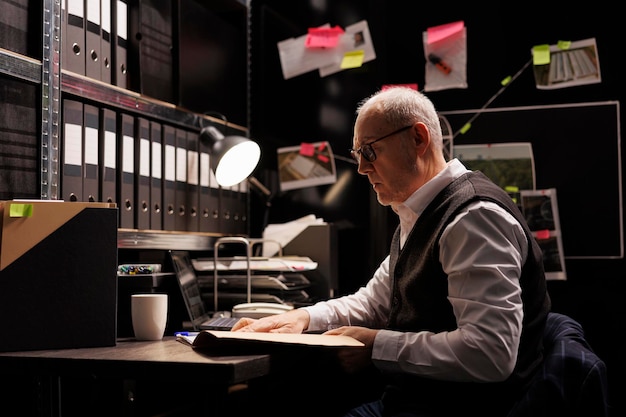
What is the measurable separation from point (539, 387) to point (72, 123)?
4.54ft

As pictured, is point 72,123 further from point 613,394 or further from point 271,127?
point 613,394

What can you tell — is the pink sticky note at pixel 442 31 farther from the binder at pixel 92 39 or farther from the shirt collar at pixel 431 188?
the binder at pixel 92 39

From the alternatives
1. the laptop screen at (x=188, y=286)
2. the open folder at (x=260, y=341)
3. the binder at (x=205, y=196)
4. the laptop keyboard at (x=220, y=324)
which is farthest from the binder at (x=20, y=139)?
the binder at (x=205, y=196)

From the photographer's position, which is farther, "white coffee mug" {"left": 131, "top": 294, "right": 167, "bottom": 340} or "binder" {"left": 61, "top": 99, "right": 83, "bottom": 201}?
"binder" {"left": 61, "top": 99, "right": 83, "bottom": 201}

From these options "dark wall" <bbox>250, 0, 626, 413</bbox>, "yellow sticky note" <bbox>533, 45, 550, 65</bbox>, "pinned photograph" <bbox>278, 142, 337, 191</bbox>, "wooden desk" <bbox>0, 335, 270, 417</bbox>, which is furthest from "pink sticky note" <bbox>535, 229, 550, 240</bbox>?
"wooden desk" <bbox>0, 335, 270, 417</bbox>

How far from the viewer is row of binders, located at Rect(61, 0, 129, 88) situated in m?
1.97

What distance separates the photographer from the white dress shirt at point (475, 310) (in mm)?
1410

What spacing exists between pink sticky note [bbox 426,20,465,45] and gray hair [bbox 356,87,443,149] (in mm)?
1155

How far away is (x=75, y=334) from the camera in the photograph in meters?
1.55

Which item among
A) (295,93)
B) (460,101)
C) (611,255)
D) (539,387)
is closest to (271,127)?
(295,93)

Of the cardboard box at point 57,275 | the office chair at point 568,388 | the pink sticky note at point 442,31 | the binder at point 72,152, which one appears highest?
the pink sticky note at point 442,31

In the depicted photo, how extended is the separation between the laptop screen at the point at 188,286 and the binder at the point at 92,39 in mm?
579

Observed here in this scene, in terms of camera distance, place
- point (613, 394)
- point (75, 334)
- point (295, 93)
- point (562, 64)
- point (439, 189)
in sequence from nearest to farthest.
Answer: point (75, 334), point (439, 189), point (613, 394), point (562, 64), point (295, 93)

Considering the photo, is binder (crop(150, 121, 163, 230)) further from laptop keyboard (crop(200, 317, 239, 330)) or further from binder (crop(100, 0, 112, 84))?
laptop keyboard (crop(200, 317, 239, 330))
